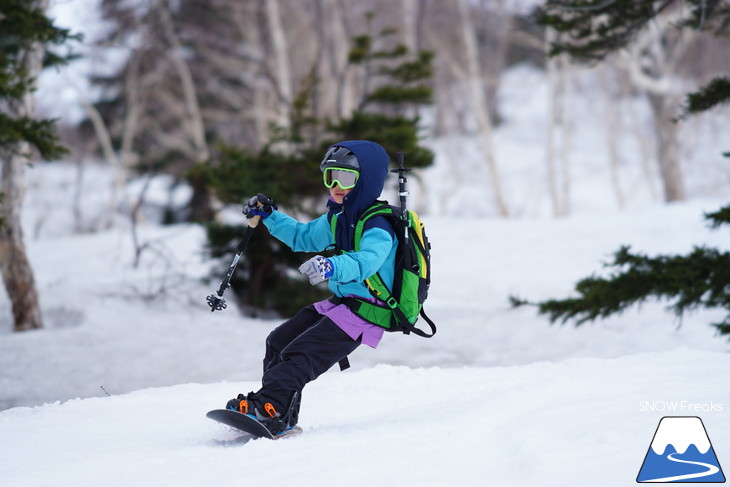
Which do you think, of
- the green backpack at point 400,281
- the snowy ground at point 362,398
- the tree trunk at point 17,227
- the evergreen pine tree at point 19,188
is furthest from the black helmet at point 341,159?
the tree trunk at point 17,227

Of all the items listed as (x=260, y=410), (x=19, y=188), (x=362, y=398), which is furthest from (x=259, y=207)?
(x=19, y=188)

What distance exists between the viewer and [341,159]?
12.7ft

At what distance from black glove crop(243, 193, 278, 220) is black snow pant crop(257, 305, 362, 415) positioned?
686mm

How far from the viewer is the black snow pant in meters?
3.77

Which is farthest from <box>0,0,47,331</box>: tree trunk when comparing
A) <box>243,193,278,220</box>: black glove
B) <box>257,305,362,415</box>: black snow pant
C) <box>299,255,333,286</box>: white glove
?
<box>299,255,333,286</box>: white glove

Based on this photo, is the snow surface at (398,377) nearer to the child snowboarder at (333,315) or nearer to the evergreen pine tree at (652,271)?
the child snowboarder at (333,315)

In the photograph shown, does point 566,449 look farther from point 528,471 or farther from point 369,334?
point 369,334

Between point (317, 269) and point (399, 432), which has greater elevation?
point (317, 269)

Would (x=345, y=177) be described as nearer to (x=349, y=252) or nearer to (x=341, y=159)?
(x=341, y=159)

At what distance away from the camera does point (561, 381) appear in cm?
425

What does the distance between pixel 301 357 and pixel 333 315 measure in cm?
28

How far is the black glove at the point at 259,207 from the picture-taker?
4.05 meters

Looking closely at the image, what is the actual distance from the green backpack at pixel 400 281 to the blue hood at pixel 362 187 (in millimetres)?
50

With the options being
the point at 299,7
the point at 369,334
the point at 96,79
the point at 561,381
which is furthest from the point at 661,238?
the point at 96,79
